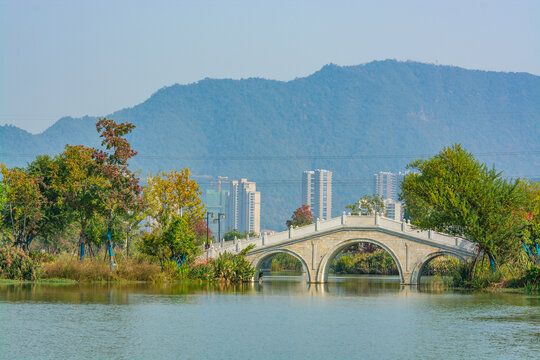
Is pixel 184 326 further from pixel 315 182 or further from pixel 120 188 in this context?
pixel 315 182

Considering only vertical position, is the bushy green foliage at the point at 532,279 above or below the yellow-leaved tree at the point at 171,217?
below

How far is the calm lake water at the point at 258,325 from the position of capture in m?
18.5

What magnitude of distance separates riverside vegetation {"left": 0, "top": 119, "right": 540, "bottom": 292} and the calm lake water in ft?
14.7

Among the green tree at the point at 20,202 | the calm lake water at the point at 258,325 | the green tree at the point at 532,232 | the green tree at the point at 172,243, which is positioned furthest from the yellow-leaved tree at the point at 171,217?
the green tree at the point at 532,232

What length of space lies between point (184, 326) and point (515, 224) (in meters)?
20.9

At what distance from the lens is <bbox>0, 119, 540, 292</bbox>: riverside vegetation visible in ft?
125

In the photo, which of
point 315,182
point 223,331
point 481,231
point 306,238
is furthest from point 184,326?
point 315,182

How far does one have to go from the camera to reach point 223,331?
21906mm

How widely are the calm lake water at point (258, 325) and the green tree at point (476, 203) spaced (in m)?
4.15

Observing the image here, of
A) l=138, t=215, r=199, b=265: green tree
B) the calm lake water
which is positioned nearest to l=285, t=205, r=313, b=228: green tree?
l=138, t=215, r=199, b=265: green tree

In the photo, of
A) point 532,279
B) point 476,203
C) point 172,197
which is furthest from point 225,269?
point 532,279

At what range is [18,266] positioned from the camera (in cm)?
4012

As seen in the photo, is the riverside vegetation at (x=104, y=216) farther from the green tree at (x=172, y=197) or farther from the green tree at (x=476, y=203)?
the green tree at (x=476, y=203)

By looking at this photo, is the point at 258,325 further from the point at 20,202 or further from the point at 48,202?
the point at 48,202
